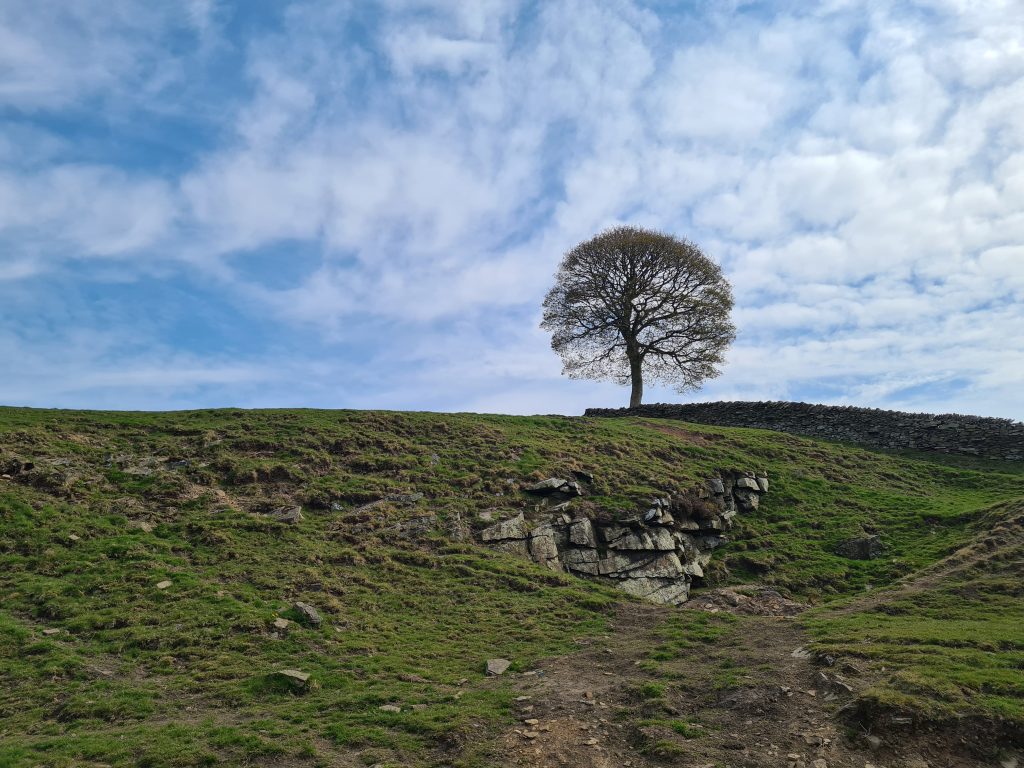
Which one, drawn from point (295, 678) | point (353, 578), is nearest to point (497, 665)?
point (295, 678)

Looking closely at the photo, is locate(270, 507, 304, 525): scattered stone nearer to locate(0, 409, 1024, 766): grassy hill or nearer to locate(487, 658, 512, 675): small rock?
locate(0, 409, 1024, 766): grassy hill

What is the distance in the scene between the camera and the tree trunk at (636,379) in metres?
52.6

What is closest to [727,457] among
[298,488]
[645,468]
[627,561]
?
[645,468]

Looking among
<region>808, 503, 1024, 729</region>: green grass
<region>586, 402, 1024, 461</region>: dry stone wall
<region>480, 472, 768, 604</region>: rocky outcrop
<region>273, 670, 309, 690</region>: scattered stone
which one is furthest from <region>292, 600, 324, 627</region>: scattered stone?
<region>586, 402, 1024, 461</region>: dry stone wall

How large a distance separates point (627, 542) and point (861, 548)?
10.0 metres

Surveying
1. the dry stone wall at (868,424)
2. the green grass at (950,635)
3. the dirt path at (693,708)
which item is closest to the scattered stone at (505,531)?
the dirt path at (693,708)

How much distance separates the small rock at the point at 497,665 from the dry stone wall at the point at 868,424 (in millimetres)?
35276

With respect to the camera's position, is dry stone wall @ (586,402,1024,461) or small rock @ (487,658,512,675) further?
dry stone wall @ (586,402,1024,461)

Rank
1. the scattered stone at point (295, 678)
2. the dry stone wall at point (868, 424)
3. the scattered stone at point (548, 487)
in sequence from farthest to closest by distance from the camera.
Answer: the dry stone wall at point (868, 424)
the scattered stone at point (548, 487)
the scattered stone at point (295, 678)

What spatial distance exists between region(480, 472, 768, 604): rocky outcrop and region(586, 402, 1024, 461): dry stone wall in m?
23.0

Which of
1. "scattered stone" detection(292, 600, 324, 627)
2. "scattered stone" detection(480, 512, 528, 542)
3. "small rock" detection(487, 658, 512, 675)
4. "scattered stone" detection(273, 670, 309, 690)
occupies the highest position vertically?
"scattered stone" detection(480, 512, 528, 542)

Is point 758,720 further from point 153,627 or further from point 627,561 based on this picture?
point 153,627

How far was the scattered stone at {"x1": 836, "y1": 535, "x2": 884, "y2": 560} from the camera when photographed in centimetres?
2481

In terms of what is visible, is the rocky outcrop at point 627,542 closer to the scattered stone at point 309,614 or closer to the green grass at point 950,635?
the green grass at point 950,635
